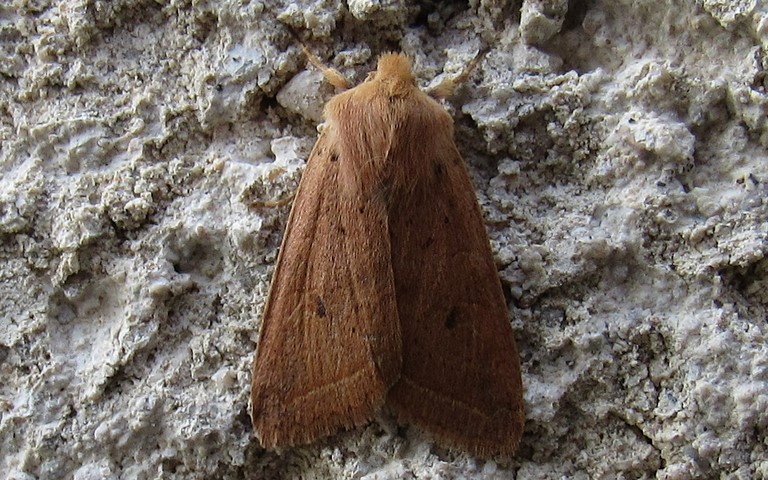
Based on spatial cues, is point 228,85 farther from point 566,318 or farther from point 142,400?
point 566,318

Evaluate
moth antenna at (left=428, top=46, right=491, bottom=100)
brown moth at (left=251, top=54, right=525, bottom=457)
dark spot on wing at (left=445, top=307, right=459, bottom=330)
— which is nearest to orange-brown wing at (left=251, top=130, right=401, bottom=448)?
brown moth at (left=251, top=54, right=525, bottom=457)

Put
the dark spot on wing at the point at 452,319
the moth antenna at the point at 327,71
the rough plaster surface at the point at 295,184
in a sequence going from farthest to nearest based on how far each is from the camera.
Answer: the moth antenna at the point at 327,71 < the dark spot on wing at the point at 452,319 < the rough plaster surface at the point at 295,184

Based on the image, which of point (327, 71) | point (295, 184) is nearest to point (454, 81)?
point (327, 71)

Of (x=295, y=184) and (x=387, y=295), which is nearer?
(x=387, y=295)

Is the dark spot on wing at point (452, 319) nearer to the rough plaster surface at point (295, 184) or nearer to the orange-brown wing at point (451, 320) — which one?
the orange-brown wing at point (451, 320)

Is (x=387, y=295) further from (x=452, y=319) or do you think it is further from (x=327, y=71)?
(x=327, y=71)

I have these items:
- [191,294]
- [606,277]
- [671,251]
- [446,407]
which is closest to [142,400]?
[191,294]

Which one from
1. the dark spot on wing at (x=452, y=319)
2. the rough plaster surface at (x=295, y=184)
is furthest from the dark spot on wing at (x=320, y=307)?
the dark spot on wing at (x=452, y=319)
